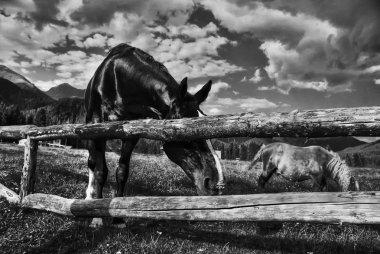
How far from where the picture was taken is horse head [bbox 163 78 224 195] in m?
4.88

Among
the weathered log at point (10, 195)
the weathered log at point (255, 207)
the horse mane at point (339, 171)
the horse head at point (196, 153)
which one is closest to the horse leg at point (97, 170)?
the weathered log at point (255, 207)

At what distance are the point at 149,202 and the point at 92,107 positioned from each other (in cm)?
361

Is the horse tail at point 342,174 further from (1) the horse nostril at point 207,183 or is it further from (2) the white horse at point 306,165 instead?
(1) the horse nostril at point 207,183

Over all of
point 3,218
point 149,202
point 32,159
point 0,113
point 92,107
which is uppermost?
point 0,113

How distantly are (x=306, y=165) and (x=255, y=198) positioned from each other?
10252 millimetres

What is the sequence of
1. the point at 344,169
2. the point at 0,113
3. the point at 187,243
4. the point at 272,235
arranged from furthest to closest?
the point at 0,113 → the point at 344,169 → the point at 272,235 → the point at 187,243

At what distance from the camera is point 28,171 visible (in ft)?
24.6

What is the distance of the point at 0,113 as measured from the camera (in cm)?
12750

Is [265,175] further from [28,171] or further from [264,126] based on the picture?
[264,126]

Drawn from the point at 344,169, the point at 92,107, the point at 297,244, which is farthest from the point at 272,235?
the point at 344,169

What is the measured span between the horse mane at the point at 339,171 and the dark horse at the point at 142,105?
8.65 metres

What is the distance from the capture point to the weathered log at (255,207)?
3.55m

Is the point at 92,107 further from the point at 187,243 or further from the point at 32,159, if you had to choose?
the point at 187,243

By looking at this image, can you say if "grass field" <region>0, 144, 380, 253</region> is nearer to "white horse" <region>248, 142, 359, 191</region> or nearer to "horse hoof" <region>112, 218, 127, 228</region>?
"horse hoof" <region>112, 218, 127, 228</region>
